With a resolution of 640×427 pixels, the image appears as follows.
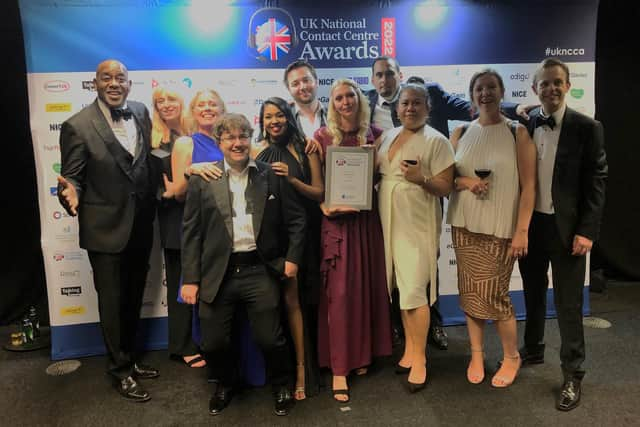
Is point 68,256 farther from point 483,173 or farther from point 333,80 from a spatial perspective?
point 483,173

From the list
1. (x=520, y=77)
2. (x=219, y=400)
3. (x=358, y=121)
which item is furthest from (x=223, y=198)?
(x=520, y=77)

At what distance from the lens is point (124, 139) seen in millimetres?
3062

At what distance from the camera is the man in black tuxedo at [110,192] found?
2.88 m

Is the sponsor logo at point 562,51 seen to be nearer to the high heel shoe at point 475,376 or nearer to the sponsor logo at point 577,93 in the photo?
the sponsor logo at point 577,93

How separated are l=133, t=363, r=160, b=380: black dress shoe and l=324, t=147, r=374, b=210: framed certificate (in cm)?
175

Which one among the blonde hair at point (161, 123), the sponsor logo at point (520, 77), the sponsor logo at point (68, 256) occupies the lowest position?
the sponsor logo at point (68, 256)

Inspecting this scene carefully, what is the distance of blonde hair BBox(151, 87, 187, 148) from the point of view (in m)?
3.34

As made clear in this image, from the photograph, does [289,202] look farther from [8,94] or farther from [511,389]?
[8,94]

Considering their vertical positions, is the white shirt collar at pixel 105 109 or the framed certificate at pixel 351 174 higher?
the white shirt collar at pixel 105 109

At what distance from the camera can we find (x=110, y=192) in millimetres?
2941

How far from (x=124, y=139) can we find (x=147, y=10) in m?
1.02

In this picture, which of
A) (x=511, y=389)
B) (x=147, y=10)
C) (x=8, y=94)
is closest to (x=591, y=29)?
(x=511, y=389)

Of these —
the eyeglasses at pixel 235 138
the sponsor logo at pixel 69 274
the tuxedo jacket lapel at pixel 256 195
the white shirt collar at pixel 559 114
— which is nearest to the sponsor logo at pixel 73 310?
the sponsor logo at pixel 69 274

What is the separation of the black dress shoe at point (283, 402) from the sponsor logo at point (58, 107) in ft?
7.84
